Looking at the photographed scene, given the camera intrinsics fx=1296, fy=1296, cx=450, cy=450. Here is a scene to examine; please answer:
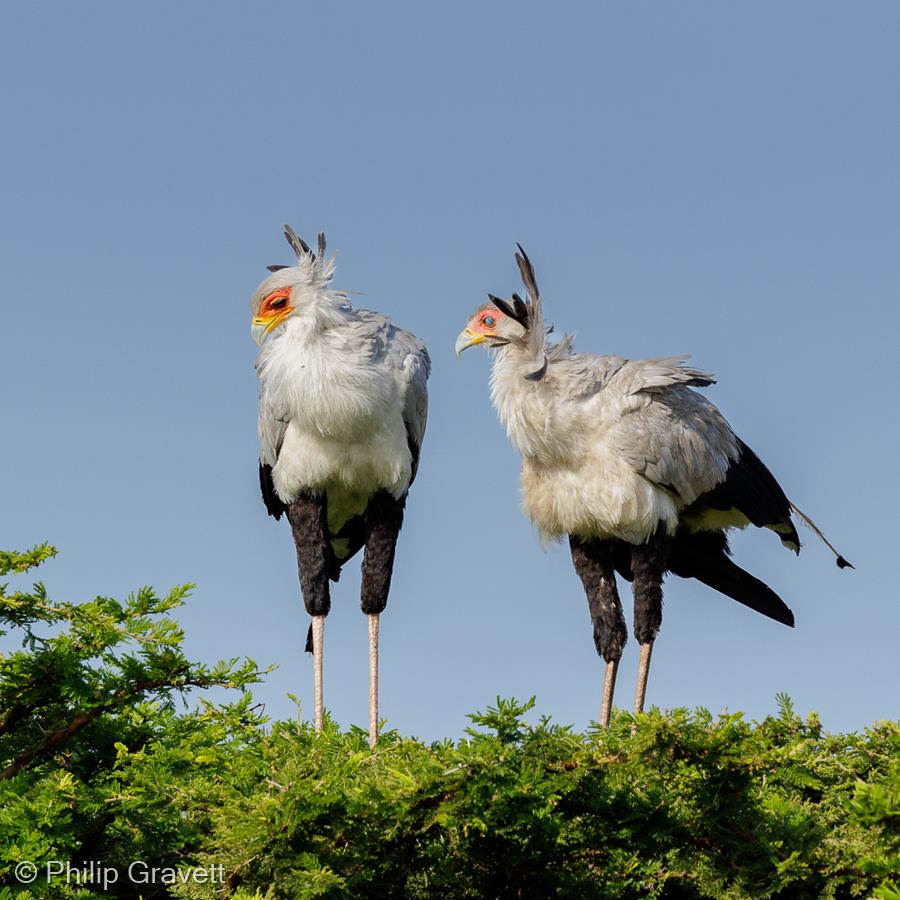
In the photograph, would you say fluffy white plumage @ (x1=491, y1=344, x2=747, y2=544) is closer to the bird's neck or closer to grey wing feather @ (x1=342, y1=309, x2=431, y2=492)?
the bird's neck

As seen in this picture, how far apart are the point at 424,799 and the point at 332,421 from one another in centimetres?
333

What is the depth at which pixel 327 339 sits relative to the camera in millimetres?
8000

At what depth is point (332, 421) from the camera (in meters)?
7.77

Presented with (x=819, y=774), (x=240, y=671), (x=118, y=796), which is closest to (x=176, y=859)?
(x=118, y=796)

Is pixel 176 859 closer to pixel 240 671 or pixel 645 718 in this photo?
pixel 240 671

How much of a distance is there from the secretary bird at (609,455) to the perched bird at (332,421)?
2.07 ft

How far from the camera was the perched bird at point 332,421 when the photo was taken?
7.82 m

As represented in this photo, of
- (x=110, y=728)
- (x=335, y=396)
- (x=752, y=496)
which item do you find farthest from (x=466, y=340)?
(x=110, y=728)

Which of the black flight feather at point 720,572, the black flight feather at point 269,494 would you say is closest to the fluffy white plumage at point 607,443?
the black flight feather at point 720,572

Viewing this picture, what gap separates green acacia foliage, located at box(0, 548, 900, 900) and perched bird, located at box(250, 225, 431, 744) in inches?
68.2

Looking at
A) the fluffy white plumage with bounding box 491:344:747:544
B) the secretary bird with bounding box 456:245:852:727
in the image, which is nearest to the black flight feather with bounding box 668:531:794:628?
Result: the secretary bird with bounding box 456:245:852:727

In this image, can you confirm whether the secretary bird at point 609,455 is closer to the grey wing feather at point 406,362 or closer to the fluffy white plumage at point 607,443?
the fluffy white plumage at point 607,443

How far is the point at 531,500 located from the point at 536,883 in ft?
10.1

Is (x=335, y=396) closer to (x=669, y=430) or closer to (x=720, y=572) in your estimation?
(x=669, y=430)
